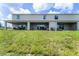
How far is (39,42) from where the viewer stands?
543 centimetres

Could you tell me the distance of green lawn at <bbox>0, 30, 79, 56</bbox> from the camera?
5336mm

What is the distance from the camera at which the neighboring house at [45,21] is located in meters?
5.52

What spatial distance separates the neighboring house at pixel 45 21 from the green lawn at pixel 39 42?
0.50 ft

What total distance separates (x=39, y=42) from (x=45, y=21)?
0.59 meters

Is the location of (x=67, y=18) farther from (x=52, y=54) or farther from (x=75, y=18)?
(x=52, y=54)

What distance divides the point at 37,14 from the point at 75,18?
3.18 ft

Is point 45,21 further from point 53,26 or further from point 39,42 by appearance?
point 39,42

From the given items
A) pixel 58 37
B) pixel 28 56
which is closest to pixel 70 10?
pixel 58 37

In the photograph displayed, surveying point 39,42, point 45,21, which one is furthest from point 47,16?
point 39,42

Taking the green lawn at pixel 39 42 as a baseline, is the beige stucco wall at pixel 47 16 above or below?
above

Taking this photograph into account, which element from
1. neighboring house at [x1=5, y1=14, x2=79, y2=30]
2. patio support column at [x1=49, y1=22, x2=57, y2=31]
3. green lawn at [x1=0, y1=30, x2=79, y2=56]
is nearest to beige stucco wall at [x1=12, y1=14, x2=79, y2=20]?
neighboring house at [x1=5, y1=14, x2=79, y2=30]

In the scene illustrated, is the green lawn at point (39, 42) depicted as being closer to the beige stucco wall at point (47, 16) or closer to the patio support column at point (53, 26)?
the patio support column at point (53, 26)

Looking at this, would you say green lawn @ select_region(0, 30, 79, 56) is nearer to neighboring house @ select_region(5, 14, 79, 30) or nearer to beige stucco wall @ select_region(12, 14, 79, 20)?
neighboring house @ select_region(5, 14, 79, 30)

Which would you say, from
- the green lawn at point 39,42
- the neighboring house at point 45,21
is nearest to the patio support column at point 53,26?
the neighboring house at point 45,21
